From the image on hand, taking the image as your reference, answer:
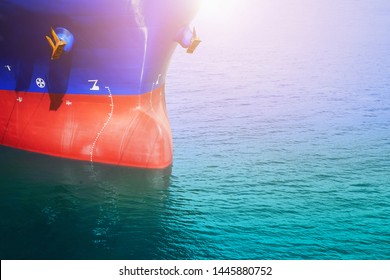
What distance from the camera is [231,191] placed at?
64.9 ft

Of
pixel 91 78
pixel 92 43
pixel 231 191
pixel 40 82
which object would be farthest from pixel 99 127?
pixel 231 191

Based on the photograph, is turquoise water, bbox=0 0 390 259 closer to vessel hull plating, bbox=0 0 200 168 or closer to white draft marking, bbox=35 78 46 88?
vessel hull plating, bbox=0 0 200 168

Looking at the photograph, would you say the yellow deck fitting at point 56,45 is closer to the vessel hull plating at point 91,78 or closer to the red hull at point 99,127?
the vessel hull plating at point 91,78

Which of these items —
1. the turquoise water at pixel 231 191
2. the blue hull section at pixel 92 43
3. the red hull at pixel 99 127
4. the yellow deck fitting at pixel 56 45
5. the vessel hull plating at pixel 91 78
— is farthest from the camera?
the red hull at pixel 99 127

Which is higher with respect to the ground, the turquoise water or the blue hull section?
the blue hull section

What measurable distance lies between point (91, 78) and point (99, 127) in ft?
7.88

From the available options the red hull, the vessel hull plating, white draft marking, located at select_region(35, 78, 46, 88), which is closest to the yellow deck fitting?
the vessel hull plating

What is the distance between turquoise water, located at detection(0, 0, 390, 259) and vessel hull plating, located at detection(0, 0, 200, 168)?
1051mm

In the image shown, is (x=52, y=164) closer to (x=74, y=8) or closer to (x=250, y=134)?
(x=74, y=8)

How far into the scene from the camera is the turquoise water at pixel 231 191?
1566 centimetres

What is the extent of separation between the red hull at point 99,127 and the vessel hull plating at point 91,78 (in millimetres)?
Answer: 48

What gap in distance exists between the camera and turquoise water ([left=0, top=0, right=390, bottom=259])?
51.4 ft

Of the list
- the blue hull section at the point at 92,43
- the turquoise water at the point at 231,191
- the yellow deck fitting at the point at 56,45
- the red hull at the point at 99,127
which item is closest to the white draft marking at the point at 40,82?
the blue hull section at the point at 92,43
